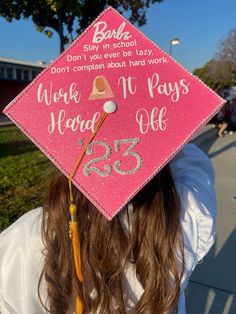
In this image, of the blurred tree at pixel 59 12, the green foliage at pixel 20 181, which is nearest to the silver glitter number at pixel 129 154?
the green foliage at pixel 20 181

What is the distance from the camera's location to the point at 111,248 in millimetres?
1142

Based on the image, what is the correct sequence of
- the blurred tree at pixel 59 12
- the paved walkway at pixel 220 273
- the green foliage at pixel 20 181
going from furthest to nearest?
the blurred tree at pixel 59 12 < the green foliage at pixel 20 181 < the paved walkway at pixel 220 273

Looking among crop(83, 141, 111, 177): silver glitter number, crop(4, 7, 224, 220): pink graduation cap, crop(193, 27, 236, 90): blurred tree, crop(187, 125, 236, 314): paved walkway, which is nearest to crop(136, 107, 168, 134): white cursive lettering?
crop(4, 7, 224, 220): pink graduation cap

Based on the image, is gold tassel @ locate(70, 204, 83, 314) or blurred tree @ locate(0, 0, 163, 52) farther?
blurred tree @ locate(0, 0, 163, 52)

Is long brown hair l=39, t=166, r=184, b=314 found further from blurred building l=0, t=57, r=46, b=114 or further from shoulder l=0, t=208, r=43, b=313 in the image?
blurred building l=0, t=57, r=46, b=114

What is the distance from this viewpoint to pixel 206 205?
1.32 m

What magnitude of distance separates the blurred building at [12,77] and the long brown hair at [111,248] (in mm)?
25252

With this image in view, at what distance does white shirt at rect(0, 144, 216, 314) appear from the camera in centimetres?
119

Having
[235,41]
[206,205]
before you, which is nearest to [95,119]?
[206,205]

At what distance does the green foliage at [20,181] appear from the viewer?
170 inches

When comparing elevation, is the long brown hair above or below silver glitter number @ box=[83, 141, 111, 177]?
below

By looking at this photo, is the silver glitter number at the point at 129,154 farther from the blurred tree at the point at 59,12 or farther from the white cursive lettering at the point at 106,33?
the blurred tree at the point at 59,12

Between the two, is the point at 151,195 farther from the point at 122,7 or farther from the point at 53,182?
the point at 122,7

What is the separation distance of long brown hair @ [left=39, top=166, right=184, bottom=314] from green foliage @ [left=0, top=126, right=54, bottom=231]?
1.42m
